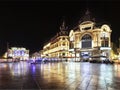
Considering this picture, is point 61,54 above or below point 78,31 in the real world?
below

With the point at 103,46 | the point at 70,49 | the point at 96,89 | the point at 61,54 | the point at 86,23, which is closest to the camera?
the point at 96,89

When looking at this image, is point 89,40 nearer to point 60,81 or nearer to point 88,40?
point 88,40

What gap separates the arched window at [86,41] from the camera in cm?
14988

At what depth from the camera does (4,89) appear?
433 inches

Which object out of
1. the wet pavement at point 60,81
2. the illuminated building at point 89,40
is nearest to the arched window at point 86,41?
the illuminated building at point 89,40

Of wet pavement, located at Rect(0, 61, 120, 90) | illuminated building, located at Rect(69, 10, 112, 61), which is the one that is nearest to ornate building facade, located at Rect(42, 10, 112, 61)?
illuminated building, located at Rect(69, 10, 112, 61)

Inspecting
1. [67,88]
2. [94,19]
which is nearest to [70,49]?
[94,19]

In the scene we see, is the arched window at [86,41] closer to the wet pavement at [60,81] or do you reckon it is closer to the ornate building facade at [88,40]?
the ornate building facade at [88,40]

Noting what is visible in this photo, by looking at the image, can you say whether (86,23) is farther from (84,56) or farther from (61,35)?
(61,35)

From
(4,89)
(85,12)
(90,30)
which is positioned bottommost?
(4,89)

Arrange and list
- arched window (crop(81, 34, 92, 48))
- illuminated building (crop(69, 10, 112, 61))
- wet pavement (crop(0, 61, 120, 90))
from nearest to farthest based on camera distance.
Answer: wet pavement (crop(0, 61, 120, 90)), illuminated building (crop(69, 10, 112, 61)), arched window (crop(81, 34, 92, 48))

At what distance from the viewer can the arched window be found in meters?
150

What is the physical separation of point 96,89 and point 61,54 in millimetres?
169991

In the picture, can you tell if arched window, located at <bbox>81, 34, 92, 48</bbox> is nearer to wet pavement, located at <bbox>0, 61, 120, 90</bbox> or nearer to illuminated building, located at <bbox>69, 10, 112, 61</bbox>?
illuminated building, located at <bbox>69, 10, 112, 61</bbox>
